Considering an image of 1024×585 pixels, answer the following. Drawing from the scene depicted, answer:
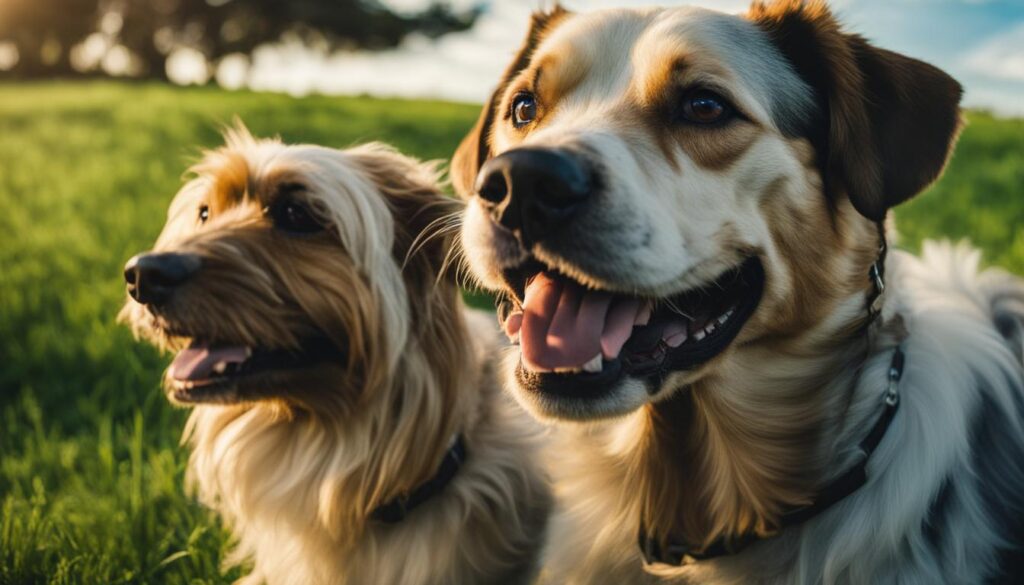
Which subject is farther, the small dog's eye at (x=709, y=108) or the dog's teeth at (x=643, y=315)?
the small dog's eye at (x=709, y=108)

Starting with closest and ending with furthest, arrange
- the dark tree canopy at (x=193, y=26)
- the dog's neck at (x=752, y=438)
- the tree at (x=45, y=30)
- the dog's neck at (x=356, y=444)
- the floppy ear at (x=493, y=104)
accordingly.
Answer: the dog's neck at (x=752, y=438) → the dog's neck at (x=356, y=444) → the floppy ear at (x=493, y=104) → the dark tree canopy at (x=193, y=26) → the tree at (x=45, y=30)

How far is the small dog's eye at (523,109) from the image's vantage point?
3166 mm

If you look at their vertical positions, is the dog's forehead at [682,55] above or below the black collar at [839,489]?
above

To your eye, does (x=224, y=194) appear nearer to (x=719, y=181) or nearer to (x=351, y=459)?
(x=351, y=459)

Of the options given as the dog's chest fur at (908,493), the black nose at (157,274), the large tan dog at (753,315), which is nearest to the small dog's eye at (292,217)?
the black nose at (157,274)

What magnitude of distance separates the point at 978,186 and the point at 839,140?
7.97 meters

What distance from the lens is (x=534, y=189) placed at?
2.34 meters

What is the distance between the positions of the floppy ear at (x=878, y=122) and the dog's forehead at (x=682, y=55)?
11 centimetres

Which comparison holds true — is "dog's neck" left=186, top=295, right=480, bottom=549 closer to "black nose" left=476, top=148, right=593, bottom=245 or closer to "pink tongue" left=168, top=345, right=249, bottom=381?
"pink tongue" left=168, top=345, right=249, bottom=381

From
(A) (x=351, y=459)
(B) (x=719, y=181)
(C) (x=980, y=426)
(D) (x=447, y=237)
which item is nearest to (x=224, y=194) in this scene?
(D) (x=447, y=237)

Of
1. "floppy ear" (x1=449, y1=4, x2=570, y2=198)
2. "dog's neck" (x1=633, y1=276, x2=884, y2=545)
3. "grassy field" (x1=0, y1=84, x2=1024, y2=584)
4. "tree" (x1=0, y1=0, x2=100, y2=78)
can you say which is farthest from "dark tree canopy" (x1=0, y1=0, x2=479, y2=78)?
"dog's neck" (x1=633, y1=276, x2=884, y2=545)

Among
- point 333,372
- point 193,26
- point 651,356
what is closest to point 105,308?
point 333,372

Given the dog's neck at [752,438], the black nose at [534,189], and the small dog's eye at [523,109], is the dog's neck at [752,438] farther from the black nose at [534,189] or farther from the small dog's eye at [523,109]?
the small dog's eye at [523,109]

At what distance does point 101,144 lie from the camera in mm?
13188
